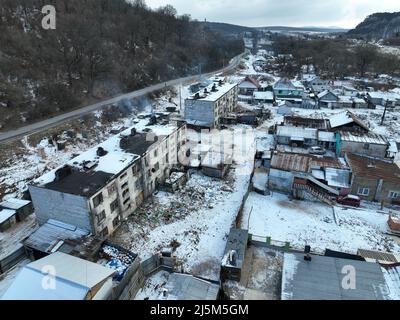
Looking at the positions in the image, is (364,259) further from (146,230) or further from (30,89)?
(30,89)

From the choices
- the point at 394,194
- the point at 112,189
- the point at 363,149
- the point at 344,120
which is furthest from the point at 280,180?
the point at 344,120

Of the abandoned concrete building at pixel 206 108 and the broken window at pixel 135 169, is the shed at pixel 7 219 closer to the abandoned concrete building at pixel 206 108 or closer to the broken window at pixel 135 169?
the broken window at pixel 135 169

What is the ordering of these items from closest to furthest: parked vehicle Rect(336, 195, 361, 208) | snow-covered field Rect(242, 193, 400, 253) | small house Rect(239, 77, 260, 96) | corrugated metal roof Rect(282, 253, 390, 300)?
corrugated metal roof Rect(282, 253, 390, 300), snow-covered field Rect(242, 193, 400, 253), parked vehicle Rect(336, 195, 361, 208), small house Rect(239, 77, 260, 96)

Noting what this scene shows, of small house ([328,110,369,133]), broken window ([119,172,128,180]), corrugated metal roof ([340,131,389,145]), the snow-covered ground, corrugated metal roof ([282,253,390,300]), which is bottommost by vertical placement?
the snow-covered ground

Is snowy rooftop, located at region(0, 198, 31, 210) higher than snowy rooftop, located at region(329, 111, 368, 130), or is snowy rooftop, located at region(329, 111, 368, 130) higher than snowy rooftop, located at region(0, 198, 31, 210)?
snowy rooftop, located at region(329, 111, 368, 130)

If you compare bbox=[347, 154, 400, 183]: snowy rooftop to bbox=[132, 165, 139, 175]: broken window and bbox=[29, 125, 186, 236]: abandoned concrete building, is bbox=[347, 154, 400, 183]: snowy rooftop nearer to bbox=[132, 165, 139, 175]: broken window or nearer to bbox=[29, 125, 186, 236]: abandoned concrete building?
bbox=[29, 125, 186, 236]: abandoned concrete building

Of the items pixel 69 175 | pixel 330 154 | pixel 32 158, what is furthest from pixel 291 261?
pixel 32 158

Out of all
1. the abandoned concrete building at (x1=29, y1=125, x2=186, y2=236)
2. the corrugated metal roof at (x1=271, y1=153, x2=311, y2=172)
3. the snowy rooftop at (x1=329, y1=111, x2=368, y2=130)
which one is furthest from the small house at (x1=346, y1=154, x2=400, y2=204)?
the abandoned concrete building at (x1=29, y1=125, x2=186, y2=236)

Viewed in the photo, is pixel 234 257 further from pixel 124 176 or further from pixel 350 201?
pixel 350 201
